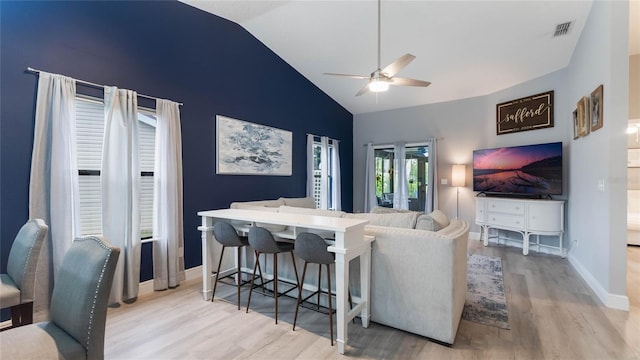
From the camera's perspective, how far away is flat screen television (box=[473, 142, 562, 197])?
181 inches

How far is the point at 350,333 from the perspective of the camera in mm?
2365

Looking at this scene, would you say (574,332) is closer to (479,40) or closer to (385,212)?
(385,212)

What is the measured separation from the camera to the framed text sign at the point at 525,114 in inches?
191

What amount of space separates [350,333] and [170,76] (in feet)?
11.3

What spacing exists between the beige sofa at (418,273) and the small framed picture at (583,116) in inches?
92.9

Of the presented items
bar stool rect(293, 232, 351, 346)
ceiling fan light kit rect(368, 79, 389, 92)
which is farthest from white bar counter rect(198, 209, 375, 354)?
ceiling fan light kit rect(368, 79, 389, 92)

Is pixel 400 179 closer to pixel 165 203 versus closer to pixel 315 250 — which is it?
pixel 315 250

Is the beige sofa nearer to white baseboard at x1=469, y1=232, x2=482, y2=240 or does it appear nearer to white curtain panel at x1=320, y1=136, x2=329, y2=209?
white curtain panel at x1=320, y1=136, x2=329, y2=209

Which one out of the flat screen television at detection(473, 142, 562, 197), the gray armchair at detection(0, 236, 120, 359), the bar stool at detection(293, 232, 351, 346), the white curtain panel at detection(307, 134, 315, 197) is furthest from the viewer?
the white curtain panel at detection(307, 134, 315, 197)

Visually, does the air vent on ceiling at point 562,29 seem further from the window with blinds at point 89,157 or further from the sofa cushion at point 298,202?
the window with blinds at point 89,157

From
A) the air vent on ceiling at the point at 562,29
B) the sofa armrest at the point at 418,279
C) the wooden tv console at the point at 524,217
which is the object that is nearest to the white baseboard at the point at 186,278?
the sofa armrest at the point at 418,279

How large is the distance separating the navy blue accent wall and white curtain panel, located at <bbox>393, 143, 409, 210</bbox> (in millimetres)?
2055

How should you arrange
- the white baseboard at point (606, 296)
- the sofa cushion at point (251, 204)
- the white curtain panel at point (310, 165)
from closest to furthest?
the white baseboard at point (606, 296), the sofa cushion at point (251, 204), the white curtain panel at point (310, 165)

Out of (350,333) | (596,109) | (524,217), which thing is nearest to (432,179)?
(524,217)
